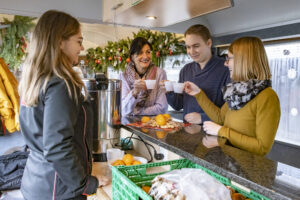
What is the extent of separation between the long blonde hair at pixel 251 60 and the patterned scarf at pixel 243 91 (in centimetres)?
7

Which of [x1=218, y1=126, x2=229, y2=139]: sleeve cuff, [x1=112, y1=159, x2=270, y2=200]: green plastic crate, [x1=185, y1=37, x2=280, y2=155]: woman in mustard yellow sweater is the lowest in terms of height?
[x1=112, y1=159, x2=270, y2=200]: green plastic crate

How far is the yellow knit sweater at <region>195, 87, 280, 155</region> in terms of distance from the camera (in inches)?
44.1

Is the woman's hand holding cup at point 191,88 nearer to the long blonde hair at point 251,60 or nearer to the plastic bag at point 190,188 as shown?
the long blonde hair at point 251,60

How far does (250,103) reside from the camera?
1.22 metres

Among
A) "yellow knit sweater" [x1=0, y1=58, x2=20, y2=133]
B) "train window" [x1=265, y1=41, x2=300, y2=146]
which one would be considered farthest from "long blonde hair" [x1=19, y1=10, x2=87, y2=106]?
"train window" [x1=265, y1=41, x2=300, y2=146]

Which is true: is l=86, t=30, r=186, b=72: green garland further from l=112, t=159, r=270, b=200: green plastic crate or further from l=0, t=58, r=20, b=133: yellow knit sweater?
l=112, t=159, r=270, b=200: green plastic crate

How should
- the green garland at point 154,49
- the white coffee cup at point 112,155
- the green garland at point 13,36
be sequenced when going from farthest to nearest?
the green garland at point 154,49 < the green garland at point 13,36 < the white coffee cup at point 112,155

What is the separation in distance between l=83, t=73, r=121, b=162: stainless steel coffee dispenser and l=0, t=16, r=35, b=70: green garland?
1975 mm

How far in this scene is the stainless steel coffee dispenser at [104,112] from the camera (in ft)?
4.83

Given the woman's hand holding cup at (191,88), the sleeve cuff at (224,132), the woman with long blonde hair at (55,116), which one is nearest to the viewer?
the woman with long blonde hair at (55,116)

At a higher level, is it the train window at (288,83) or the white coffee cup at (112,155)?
the train window at (288,83)

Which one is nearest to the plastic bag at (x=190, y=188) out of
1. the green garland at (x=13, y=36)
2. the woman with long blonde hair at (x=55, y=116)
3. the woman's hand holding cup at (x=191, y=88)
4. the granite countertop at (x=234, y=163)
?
the granite countertop at (x=234, y=163)

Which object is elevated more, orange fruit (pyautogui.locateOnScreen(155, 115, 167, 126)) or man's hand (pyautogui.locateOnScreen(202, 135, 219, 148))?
orange fruit (pyautogui.locateOnScreen(155, 115, 167, 126))

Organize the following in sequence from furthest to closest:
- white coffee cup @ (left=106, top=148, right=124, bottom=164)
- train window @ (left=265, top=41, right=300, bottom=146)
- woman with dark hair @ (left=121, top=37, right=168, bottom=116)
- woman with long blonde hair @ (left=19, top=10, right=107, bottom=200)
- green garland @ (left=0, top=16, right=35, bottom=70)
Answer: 1. green garland @ (left=0, top=16, right=35, bottom=70)
2. train window @ (left=265, top=41, right=300, bottom=146)
3. woman with dark hair @ (left=121, top=37, right=168, bottom=116)
4. white coffee cup @ (left=106, top=148, right=124, bottom=164)
5. woman with long blonde hair @ (left=19, top=10, right=107, bottom=200)
